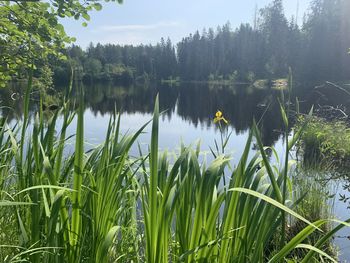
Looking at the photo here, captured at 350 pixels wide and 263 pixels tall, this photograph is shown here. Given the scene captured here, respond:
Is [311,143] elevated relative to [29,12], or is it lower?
lower

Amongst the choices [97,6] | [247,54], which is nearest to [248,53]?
[247,54]

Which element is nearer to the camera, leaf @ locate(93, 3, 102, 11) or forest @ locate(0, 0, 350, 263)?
forest @ locate(0, 0, 350, 263)

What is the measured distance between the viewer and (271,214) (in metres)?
1.27

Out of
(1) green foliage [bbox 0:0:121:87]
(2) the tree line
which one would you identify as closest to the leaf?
(1) green foliage [bbox 0:0:121:87]

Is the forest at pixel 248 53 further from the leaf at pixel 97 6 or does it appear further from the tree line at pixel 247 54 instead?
the leaf at pixel 97 6

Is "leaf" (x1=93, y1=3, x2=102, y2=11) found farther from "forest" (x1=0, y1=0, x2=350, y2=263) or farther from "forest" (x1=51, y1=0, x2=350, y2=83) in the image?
"forest" (x1=51, y1=0, x2=350, y2=83)

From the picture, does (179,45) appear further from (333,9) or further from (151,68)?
(333,9)

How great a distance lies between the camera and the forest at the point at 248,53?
5003cm

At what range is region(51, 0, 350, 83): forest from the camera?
164ft

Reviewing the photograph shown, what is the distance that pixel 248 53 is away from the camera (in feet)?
249

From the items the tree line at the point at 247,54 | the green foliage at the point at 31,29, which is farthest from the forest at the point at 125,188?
the tree line at the point at 247,54

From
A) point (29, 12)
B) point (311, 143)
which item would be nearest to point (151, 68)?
point (311, 143)

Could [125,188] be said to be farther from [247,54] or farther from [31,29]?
[247,54]

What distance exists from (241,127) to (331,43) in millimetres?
38566
